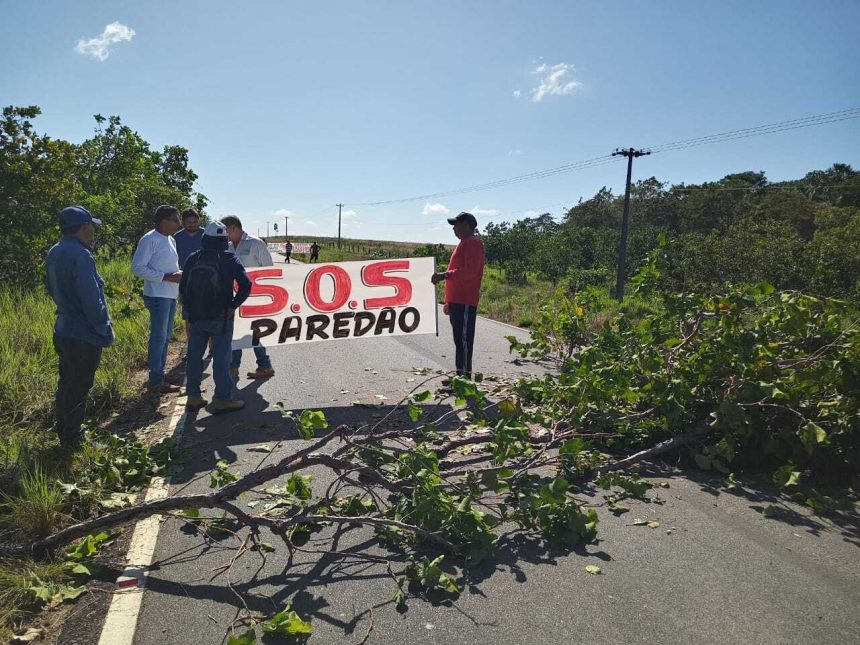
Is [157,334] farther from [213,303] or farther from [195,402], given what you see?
[213,303]

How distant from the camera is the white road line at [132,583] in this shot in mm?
2471

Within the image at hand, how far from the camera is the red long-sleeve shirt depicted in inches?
257

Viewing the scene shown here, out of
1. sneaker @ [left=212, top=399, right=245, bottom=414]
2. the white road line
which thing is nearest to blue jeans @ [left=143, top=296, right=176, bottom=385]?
sneaker @ [left=212, top=399, right=245, bottom=414]

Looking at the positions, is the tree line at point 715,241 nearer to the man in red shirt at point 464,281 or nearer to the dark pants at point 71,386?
the man in red shirt at point 464,281

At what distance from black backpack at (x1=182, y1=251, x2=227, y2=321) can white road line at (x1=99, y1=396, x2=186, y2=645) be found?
2.07m

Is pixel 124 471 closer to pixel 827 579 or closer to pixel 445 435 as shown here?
pixel 445 435

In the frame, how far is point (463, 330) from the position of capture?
6.66 metres

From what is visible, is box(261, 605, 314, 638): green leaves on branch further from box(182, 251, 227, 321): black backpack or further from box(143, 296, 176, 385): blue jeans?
box(143, 296, 176, 385): blue jeans

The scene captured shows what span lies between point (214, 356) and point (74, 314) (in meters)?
1.55

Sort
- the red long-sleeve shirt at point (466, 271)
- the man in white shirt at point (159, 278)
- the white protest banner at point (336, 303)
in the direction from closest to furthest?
the man in white shirt at point (159, 278), the red long-sleeve shirt at point (466, 271), the white protest banner at point (336, 303)

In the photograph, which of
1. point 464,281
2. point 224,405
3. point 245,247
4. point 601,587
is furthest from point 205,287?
point 601,587

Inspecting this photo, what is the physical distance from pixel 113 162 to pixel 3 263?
50.0 ft

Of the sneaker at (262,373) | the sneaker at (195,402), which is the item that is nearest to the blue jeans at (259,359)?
the sneaker at (262,373)

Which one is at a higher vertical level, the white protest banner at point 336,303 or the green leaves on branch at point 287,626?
the white protest banner at point 336,303
